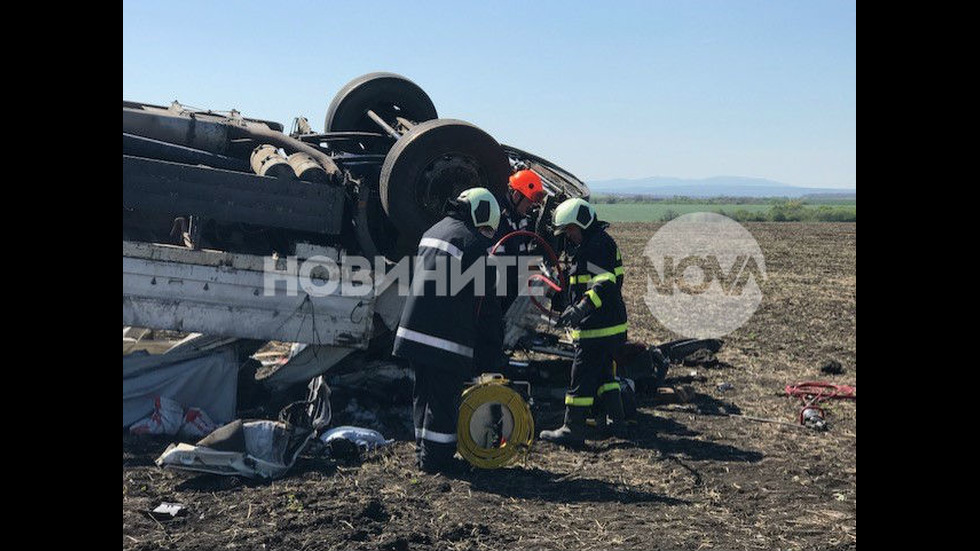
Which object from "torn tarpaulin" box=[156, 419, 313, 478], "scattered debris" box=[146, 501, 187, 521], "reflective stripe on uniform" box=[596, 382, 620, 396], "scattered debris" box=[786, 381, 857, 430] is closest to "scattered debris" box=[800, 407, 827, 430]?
"scattered debris" box=[786, 381, 857, 430]

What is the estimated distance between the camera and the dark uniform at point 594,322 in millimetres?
6555

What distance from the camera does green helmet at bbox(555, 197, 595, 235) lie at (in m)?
6.65

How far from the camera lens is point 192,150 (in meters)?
7.13

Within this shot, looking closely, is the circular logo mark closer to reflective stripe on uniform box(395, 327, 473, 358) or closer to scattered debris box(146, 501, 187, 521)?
reflective stripe on uniform box(395, 327, 473, 358)

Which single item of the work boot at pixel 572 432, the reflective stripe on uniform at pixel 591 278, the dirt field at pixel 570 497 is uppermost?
the reflective stripe on uniform at pixel 591 278

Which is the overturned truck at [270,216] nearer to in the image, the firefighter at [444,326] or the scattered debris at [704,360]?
the firefighter at [444,326]

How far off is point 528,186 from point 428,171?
876 mm

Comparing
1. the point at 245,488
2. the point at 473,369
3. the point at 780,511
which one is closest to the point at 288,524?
the point at 245,488

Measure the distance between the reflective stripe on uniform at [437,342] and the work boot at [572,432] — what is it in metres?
1.17

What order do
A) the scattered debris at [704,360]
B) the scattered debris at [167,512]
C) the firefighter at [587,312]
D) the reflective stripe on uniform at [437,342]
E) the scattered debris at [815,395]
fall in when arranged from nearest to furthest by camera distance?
1. the scattered debris at [167,512]
2. the reflective stripe on uniform at [437,342]
3. the firefighter at [587,312]
4. the scattered debris at [815,395]
5. the scattered debris at [704,360]

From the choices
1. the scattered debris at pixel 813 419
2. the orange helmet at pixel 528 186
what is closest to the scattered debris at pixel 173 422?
the orange helmet at pixel 528 186
